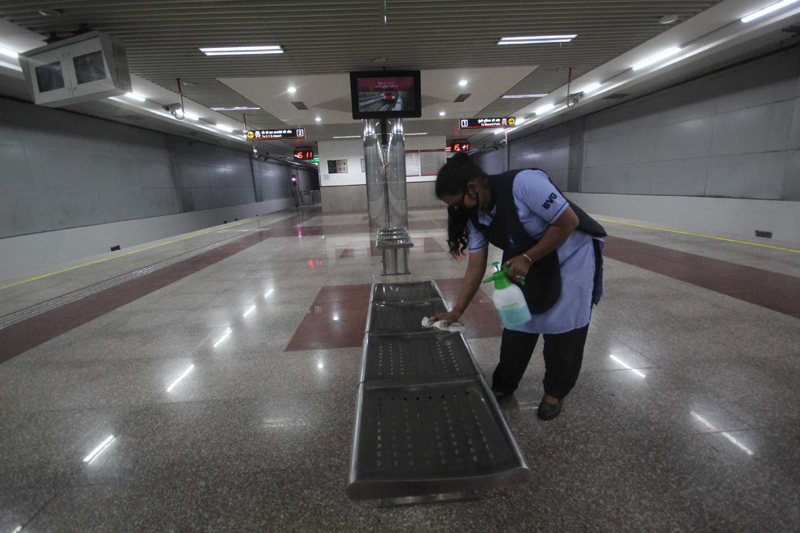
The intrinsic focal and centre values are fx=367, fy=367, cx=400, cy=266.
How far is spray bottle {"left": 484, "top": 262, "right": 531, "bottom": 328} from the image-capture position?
5.70 ft

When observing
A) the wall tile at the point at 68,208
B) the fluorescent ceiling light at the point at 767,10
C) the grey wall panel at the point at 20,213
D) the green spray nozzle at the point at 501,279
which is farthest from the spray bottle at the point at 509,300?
the wall tile at the point at 68,208

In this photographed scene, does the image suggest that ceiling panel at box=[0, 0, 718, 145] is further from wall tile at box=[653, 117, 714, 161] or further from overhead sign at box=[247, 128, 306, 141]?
overhead sign at box=[247, 128, 306, 141]

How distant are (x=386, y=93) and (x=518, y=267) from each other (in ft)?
23.5

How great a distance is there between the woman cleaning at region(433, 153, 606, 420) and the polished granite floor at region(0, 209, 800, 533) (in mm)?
468

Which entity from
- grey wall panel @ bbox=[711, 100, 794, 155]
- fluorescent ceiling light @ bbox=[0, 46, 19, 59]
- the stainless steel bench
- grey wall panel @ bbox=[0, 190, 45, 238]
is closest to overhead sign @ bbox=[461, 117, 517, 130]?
grey wall panel @ bbox=[711, 100, 794, 155]

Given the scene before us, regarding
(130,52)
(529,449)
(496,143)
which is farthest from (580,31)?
(496,143)

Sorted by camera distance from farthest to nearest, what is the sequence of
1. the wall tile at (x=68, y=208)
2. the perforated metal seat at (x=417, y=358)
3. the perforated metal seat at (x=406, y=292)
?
the wall tile at (x=68, y=208) < the perforated metal seat at (x=406, y=292) < the perforated metal seat at (x=417, y=358)

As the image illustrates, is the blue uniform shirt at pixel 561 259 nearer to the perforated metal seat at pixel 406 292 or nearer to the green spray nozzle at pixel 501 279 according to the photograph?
the green spray nozzle at pixel 501 279

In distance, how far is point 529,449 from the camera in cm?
A: 195

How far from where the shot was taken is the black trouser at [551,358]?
1999 millimetres

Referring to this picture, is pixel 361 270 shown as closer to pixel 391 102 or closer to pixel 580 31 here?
pixel 391 102

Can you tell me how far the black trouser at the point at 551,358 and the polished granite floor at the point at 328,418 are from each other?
8.4 inches

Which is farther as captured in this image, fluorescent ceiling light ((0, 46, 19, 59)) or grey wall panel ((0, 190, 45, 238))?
grey wall panel ((0, 190, 45, 238))

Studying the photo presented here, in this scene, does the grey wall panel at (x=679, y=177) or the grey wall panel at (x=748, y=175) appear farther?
the grey wall panel at (x=679, y=177)
